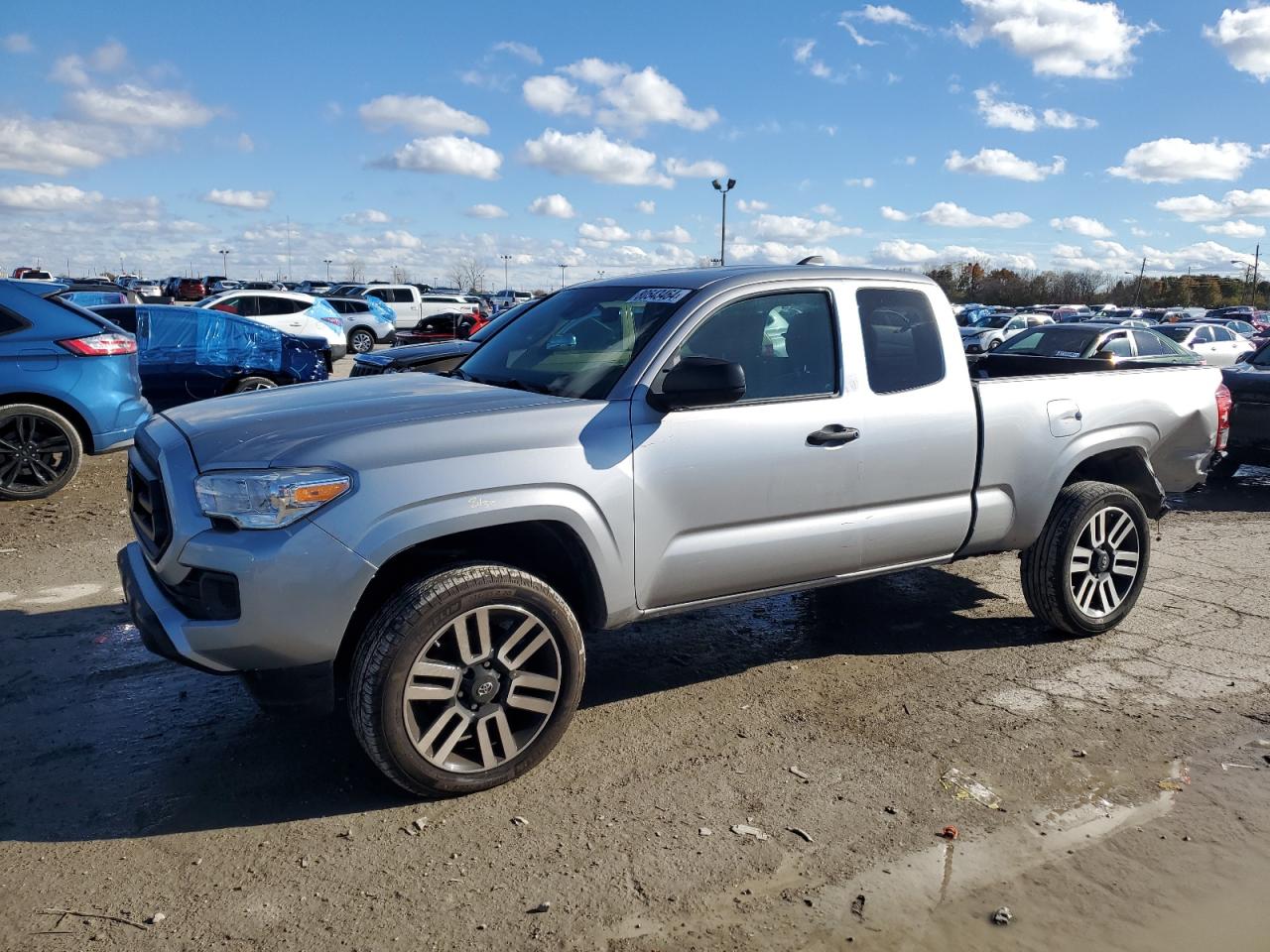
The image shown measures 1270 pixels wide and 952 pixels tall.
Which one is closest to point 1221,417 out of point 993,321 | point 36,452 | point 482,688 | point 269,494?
point 482,688

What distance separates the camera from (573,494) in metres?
3.50

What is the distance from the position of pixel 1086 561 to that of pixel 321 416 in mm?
3894

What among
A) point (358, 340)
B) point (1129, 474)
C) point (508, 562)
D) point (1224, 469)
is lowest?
point (1224, 469)

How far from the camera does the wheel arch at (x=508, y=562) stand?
344 cm

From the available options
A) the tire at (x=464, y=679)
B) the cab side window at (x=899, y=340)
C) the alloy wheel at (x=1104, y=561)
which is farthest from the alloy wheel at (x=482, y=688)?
the alloy wheel at (x=1104, y=561)

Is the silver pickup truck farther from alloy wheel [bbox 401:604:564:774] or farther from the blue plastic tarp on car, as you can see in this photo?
the blue plastic tarp on car

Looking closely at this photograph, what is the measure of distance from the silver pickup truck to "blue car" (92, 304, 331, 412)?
23.2ft

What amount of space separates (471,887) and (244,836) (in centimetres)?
83

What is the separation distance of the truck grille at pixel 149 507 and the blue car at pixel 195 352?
7.02 meters

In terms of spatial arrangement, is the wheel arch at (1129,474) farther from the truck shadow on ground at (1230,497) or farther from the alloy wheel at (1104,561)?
the truck shadow on ground at (1230,497)

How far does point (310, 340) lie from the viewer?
12.1m

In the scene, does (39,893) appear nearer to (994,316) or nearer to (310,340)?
(310,340)

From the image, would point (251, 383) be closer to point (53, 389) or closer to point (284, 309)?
point (53, 389)

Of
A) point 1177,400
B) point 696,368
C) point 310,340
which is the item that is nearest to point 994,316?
point 310,340
